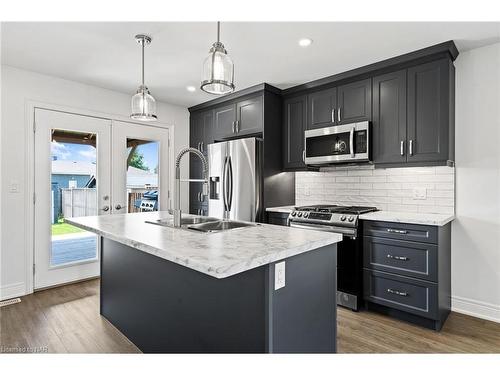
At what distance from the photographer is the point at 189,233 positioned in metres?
1.86

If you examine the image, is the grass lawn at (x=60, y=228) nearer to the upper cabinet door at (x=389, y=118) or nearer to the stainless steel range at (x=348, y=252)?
the stainless steel range at (x=348, y=252)

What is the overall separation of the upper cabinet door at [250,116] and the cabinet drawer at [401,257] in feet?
6.15

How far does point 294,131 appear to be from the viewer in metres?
3.81

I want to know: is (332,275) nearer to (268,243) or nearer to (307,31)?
(268,243)

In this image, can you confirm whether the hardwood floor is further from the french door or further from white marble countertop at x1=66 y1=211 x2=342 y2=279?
white marble countertop at x1=66 y1=211 x2=342 y2=279

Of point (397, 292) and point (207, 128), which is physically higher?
point (207, 128)

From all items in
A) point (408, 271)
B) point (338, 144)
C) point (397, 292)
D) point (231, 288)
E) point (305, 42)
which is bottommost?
point (397, 292)

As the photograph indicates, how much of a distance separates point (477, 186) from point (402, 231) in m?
0.84

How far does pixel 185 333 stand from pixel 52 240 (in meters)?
2.62

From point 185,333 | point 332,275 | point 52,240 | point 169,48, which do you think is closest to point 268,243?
point 332,275

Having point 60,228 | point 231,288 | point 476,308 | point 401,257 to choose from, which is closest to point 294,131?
point 401,257

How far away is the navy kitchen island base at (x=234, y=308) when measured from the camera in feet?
4.60

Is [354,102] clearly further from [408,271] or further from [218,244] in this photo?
[218,244]

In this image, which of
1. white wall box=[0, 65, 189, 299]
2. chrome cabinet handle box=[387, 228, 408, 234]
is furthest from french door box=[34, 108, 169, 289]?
chrome cabinet handle box=[387, 228, 408, 234]
